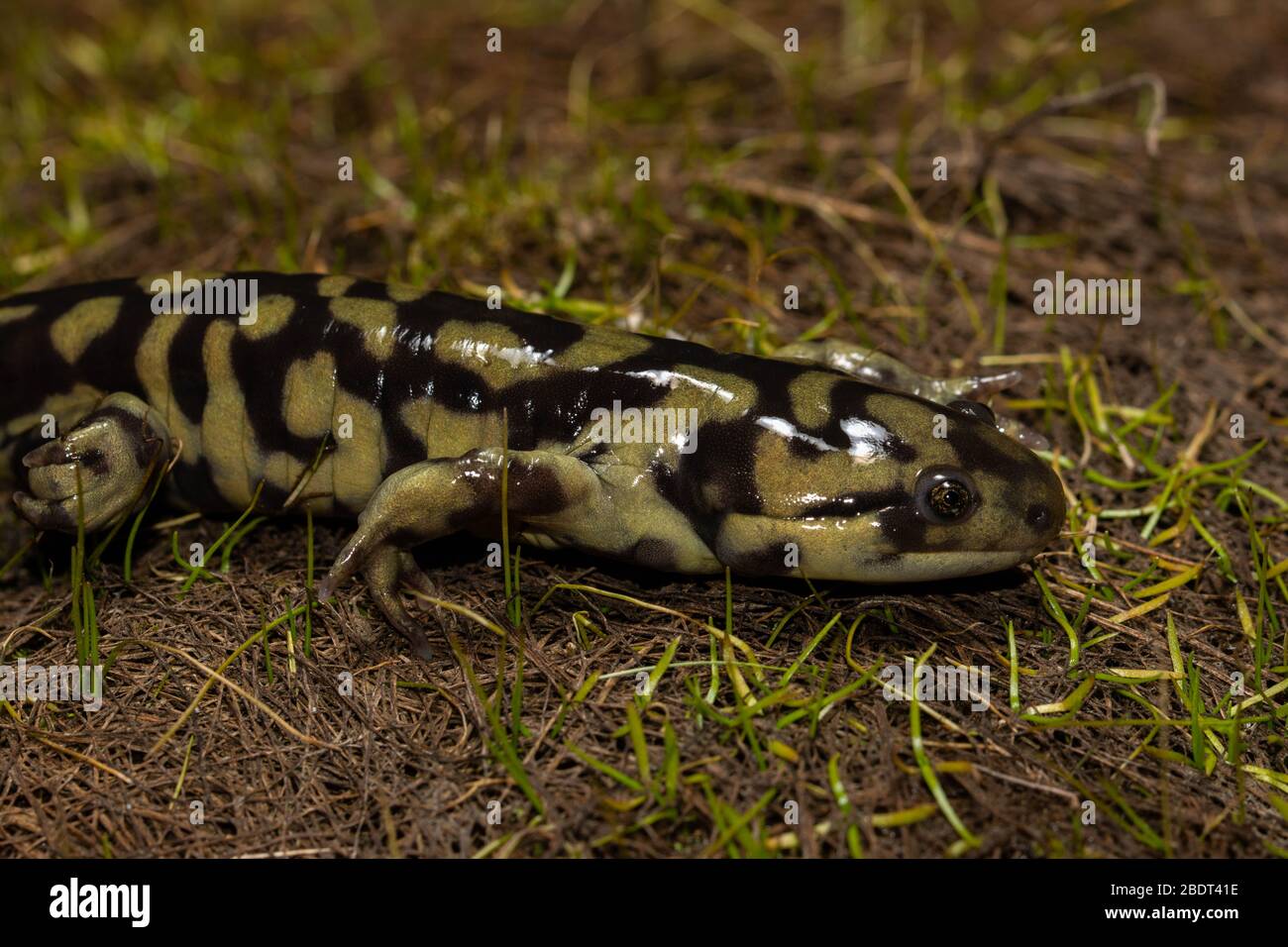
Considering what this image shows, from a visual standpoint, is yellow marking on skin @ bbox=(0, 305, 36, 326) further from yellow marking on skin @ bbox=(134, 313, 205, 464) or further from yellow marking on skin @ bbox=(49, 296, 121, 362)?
yellow marking on skin @ bbox=(134, 313, 205, 464)

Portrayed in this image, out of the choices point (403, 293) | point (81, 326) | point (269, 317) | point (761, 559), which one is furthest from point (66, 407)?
point (761, 559)

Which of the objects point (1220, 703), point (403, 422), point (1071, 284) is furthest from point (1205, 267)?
point (403, 422)

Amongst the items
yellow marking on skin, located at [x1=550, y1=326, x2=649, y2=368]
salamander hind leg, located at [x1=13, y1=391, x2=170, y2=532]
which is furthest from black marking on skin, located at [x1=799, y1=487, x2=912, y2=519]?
salamander hind leg, located at [x1=13, y1=391, x2=170, y2=532]

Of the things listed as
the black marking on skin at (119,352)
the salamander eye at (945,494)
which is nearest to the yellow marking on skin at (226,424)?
the black marking on skin at (119,352)

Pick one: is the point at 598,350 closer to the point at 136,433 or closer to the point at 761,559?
the point at 761,559

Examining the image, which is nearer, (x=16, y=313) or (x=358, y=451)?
(x=358, y=451)
